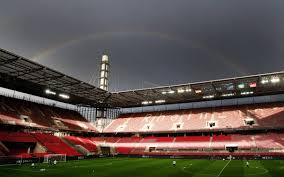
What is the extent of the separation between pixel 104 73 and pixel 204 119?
42922 millimetres

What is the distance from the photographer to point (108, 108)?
268 ft

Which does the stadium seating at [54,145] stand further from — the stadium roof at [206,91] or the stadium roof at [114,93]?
the stadium roof at [206,91]

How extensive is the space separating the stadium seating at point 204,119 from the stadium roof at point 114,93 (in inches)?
142

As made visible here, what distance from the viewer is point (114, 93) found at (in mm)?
66125

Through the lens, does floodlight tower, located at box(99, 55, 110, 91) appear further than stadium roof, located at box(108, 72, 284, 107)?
Yes

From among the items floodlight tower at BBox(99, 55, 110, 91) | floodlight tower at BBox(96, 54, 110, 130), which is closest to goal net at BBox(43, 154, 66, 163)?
floodlight tower at BBox(96, 54, 110, 130)

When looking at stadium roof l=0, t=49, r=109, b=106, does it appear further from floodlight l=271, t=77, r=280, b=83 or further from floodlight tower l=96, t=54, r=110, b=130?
floodlight l=271, t=77, r=280, b=83

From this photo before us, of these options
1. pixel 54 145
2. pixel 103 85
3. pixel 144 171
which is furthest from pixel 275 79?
pixel 103 85

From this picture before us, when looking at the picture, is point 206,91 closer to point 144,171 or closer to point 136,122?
point 136,122

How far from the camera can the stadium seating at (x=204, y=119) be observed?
2345 inches

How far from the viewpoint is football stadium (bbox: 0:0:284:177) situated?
153 ft

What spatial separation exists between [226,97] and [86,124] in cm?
3896

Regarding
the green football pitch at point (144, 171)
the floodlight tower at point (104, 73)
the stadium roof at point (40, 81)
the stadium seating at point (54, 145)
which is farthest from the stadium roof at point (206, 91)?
the green football pitch at point (144, 171)

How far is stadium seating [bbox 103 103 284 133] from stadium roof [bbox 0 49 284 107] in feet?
11.9
